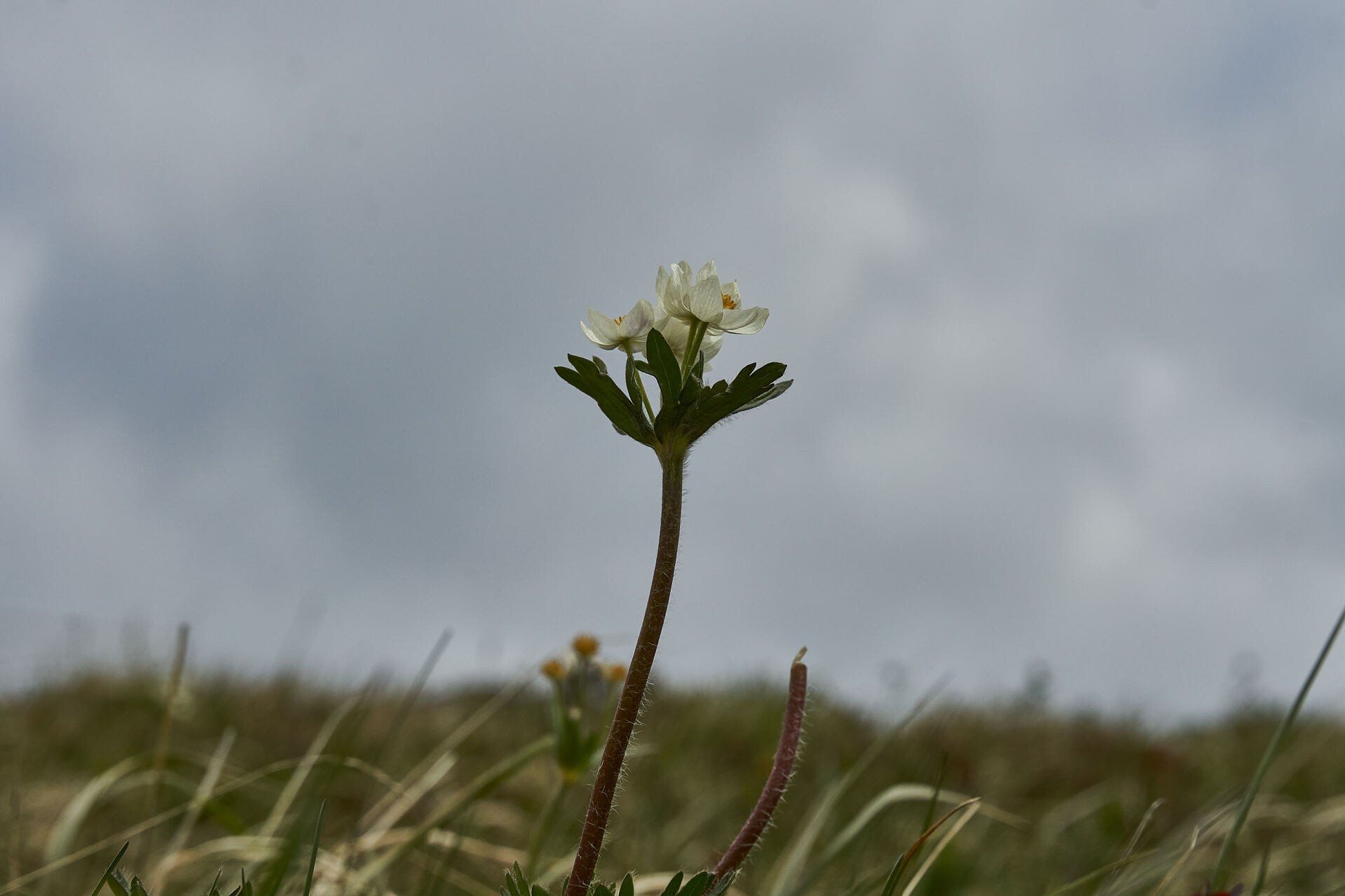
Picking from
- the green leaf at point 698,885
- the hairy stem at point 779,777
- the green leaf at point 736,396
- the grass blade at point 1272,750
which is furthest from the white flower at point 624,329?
the grass blade at point 1272,750

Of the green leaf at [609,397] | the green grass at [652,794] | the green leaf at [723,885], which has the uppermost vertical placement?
the green leaf at [609,397]

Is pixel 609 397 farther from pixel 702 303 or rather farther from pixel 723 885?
pixel 723 885

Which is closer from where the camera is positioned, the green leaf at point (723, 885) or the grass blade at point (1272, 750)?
the green leaf at point (723, 885)

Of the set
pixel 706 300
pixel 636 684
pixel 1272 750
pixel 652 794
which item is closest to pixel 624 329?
pixel 706 300

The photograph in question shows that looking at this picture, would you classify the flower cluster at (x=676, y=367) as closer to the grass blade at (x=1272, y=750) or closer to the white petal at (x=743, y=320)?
the white petal at (x=743, y=320)

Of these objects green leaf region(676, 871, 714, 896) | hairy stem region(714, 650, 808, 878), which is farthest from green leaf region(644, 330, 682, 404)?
green leaf region(676, 871, 714, 896)

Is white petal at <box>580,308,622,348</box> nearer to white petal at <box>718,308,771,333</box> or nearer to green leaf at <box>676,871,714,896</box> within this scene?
white petal at <box>718,308,771,333</box>

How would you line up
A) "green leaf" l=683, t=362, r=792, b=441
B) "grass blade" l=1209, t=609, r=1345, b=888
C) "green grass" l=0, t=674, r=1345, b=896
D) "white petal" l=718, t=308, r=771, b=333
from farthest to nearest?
"green grass" l=0, t=674, r=1345, b=896
"grass blade" l=1209, t=609, r=1345, b=888
"white petal" l=718, t=308, r=771, b=333
"green leaf" l=683, t=362, r=792, b=441
